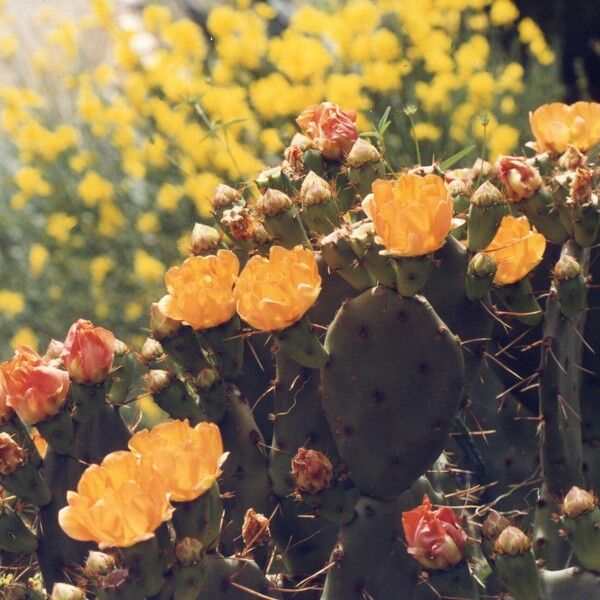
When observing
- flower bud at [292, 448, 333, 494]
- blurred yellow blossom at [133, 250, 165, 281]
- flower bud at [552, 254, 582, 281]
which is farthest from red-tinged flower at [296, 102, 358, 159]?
blurred yellow blossom at [133, 250, 165, 281]

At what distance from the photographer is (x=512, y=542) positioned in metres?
1.41

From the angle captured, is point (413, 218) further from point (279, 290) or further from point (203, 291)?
point (203, 291)

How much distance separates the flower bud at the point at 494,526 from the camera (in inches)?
57.1

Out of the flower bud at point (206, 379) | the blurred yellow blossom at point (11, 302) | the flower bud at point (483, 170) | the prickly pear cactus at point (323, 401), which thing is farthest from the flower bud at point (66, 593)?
the blurred yellow blossom at point (11, 302)

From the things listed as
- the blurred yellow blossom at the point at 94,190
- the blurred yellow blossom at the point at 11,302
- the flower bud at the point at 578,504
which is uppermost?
the flower bud at the point at 578,504

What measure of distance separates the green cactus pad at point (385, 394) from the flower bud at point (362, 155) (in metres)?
0.23

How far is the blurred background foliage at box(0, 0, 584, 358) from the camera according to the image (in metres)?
4.47

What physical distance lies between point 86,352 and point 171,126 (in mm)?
2966

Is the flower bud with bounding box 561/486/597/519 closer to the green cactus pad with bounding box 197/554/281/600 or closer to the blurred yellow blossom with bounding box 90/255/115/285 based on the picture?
the green cactus pad with bounding box 197/554/281/600

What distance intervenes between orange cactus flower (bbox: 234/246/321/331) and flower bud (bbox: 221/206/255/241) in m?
0.26

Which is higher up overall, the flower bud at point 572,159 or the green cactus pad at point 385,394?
the flower bud at point 572,159

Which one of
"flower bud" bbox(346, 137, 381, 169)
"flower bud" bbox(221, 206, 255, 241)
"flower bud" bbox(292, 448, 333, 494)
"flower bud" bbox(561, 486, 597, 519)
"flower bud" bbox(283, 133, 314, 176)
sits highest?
"flower bud" bbox(346, 137, 381, 169)

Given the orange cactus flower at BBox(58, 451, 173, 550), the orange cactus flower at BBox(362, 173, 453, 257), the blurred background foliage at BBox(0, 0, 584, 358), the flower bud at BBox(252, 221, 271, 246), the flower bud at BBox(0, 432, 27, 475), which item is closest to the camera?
the orange cactus flower at BBox(58, 451, 173, 550)

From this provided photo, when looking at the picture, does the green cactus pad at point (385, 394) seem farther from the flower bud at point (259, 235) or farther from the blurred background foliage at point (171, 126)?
the blurred background foliage at point (171, 126)
